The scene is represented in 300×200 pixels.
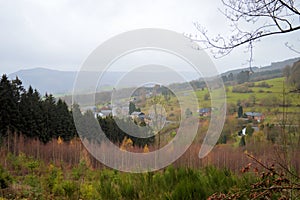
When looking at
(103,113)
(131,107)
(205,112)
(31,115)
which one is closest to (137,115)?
(131,107)

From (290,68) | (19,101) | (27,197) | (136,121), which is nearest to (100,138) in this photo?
(136,121)

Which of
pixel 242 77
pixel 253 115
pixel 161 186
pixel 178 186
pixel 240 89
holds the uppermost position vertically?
pixel 242 77

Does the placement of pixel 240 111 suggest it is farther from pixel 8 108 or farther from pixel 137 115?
pixel 8 108

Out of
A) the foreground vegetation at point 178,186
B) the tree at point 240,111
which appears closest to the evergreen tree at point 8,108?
the foreground vegetation at point 178,186

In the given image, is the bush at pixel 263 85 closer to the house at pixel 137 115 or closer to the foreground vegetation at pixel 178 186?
the foreground vegetation at pixel 178 186

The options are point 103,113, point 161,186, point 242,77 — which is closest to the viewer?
point 161,186

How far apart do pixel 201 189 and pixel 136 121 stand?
184cm

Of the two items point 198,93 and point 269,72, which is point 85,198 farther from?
point 269,72

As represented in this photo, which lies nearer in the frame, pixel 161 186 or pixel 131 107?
pixel 161 186

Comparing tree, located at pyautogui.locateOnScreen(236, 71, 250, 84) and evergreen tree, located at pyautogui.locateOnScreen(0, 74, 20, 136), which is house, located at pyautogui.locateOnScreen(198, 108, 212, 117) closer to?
tree, located at pyautogui.locateOnScreen(236, 71, 250, 84)

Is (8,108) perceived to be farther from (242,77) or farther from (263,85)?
(263,85)

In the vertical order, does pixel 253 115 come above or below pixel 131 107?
below

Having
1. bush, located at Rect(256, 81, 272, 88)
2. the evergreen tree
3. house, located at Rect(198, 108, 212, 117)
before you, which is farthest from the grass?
the evergreen tree

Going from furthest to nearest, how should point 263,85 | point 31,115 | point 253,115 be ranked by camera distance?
1. point 31,115
2. point 253,115
3. point 263,85
